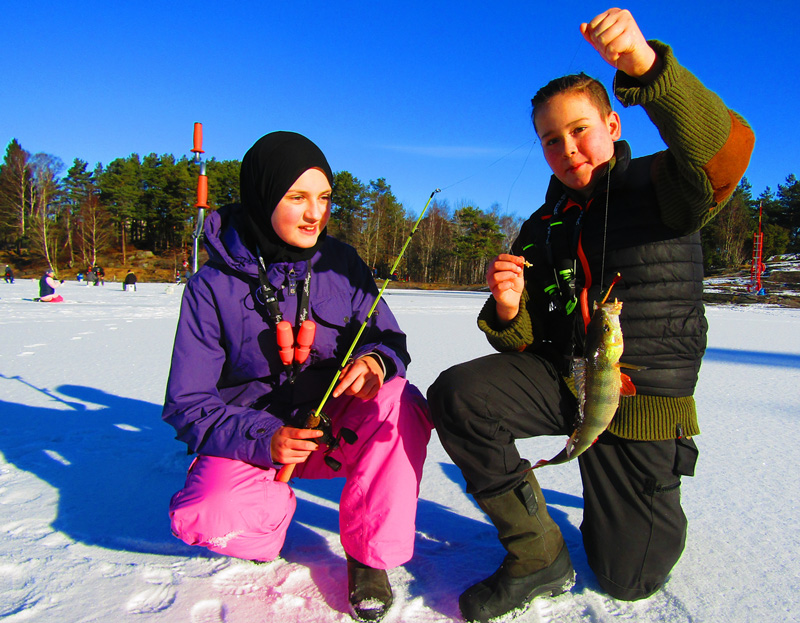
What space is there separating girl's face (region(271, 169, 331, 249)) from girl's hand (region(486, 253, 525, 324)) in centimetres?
81

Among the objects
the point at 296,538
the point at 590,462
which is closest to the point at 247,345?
the point at 296,538

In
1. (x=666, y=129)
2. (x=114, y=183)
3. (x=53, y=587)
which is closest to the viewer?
(x=666, y=129)

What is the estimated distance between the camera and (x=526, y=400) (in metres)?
1.91

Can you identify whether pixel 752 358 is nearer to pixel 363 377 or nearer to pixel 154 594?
pixel 363 377

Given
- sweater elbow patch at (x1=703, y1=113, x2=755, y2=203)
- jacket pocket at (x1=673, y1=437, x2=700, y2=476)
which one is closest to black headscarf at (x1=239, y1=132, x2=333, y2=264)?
sweater elbow patch at (x1=703, y1=113, x2=755, y2=203)

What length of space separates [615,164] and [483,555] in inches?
64.1

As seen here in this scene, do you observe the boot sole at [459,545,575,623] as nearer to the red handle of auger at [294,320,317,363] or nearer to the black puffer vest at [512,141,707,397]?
the black puffer vest at [512,141,707,397]

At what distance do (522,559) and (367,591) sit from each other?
0.54m

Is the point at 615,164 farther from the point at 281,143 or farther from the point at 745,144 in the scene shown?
the point at 281,143

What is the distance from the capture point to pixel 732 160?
5.18ft

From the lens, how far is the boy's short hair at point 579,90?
1.93 meters

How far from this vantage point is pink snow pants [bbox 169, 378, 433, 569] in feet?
5.75

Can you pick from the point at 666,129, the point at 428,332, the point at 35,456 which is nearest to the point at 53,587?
the point at 35,456

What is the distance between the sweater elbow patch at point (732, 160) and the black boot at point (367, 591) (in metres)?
1.70
